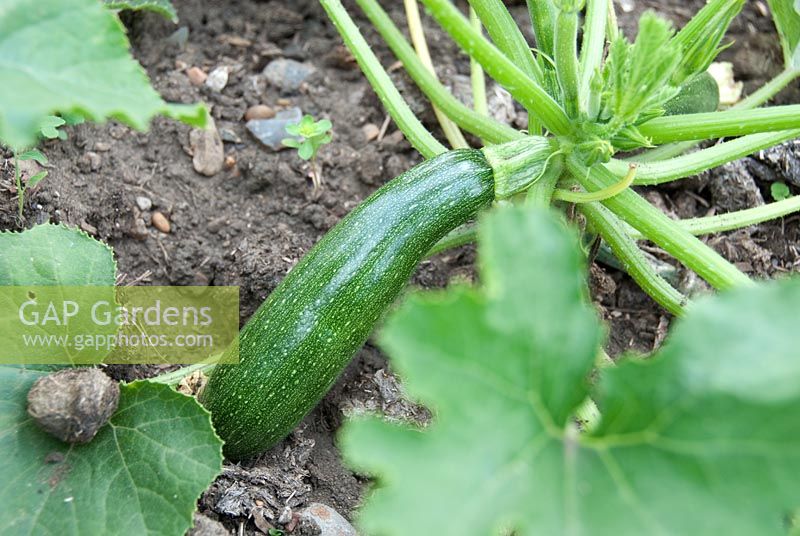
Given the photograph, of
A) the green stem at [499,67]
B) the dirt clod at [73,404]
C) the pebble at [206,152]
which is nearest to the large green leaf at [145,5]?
the pebble at [206,152]

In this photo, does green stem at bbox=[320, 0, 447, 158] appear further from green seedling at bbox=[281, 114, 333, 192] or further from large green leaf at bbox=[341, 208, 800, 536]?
large green leaf at bbox=[341, 208, 800, 536]

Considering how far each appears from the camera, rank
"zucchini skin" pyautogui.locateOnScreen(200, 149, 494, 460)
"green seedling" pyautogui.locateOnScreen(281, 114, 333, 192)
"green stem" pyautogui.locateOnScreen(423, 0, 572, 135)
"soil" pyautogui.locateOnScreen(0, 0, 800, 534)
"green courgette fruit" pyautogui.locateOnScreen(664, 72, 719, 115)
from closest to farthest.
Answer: "green stem" pyautogui.locateOnScreen(423, 0, 572, 135)
"zucchini skin" pyautogui.locateOnScreen(200, 149, 494, 460)
"soil" pyautogui.locateOnScreen(0, 0, 800, 534)
"green courgette fruit" pyautogui.locateOnScreen(664, 72, 719, 115)
"green seedling" pyautogui.locateOnScreen(281, 114, 333, 192)

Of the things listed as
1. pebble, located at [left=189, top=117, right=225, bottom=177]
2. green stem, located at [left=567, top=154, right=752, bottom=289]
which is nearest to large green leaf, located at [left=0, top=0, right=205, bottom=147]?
green stem, located at [left=567, top=154, right=752, bottom=289]

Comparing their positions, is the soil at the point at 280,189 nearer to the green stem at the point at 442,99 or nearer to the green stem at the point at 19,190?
the green stem at the point at 19,190

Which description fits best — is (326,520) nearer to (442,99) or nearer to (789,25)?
(442,99)

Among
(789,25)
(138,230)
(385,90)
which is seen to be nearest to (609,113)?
(385,90)
